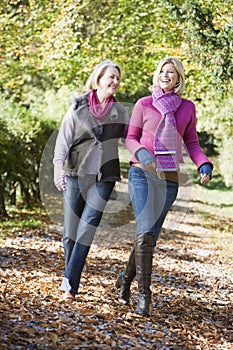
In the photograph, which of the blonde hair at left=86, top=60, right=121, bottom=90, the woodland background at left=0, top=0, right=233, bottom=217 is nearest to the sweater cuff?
the blonde hair at left=86, top=60, right=121, bottom=90

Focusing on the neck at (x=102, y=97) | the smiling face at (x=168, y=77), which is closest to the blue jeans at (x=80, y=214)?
the neck at (x=102, y=97)

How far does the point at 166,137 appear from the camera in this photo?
489 centimetres

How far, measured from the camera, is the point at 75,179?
5.21 meters

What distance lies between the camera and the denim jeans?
→ 201 inches

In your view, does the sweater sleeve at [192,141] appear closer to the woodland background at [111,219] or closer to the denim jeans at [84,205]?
the denim jeans at [84,205]

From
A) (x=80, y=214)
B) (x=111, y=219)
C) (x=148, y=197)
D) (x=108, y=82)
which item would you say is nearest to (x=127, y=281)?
(x=80, y=214)

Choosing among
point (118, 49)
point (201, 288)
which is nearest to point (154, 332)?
point (201, 288)

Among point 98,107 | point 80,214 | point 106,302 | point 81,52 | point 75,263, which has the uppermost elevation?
point 81,52

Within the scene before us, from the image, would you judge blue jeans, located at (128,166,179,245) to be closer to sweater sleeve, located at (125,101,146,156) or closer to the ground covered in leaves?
sweater sleeve, located at (125,101,146,156)

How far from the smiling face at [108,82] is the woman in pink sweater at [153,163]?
30 centimetres

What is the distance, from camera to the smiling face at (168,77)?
16.4 feet

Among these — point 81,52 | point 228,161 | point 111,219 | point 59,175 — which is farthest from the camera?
point 228,161

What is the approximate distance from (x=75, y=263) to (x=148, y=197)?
3.08 feet

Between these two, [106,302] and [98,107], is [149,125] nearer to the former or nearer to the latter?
[98,107]
